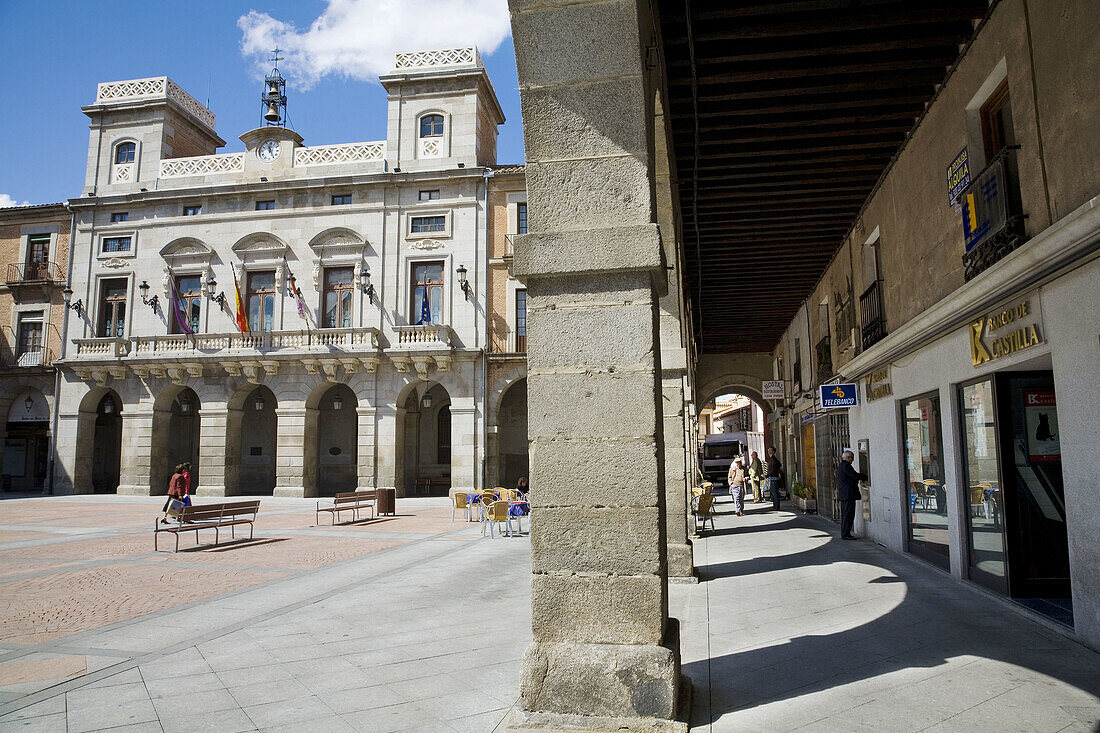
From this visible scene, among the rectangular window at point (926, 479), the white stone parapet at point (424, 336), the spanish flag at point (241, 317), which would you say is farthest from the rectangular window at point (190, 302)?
the rectangular window at point (926, 479)

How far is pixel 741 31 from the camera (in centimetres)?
612

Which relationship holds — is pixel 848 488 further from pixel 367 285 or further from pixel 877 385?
pixel 367 285

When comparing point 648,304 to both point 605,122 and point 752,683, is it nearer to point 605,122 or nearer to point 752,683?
point 605,122

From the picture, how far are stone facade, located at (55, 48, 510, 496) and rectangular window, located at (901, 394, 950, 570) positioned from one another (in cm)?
1681

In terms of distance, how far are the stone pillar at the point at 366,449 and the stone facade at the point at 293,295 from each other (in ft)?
0.24

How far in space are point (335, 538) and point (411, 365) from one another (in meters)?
12.5

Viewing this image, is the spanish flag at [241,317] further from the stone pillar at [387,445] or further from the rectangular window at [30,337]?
the rectangular window at [30,337]

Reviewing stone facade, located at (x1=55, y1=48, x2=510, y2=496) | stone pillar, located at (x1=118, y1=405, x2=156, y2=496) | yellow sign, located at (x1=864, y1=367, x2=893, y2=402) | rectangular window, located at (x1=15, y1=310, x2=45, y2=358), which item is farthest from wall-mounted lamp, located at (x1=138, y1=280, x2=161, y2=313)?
yellow sign, located at (x1=864, y1=367, x2=893, y2=402)

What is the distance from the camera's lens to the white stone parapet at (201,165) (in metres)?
27.4

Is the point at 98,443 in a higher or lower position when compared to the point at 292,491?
higher

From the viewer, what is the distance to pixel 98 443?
29.7 meters

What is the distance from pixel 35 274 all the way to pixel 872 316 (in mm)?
32888

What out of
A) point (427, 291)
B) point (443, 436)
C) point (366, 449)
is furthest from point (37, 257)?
point (443, 436)

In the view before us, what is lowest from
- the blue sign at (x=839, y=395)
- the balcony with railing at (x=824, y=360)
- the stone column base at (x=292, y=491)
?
the stone column base at (x=292, y=491)
